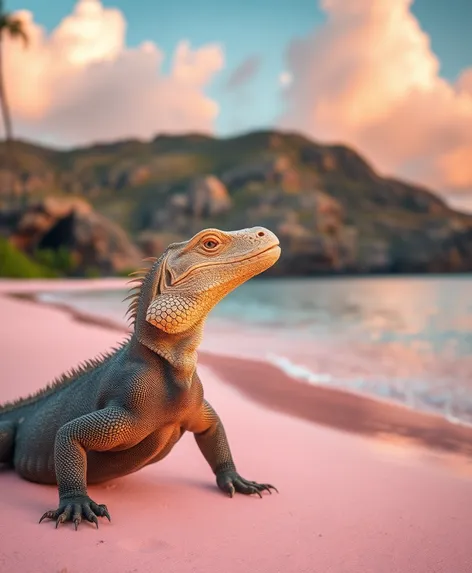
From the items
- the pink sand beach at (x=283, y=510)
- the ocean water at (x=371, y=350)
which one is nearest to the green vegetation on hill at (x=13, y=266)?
the ocean water at (x=371, y=350)

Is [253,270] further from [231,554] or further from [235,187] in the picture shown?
[235,187]

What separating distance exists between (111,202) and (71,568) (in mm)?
165061

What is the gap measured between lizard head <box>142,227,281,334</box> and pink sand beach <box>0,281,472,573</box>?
3.51 feet

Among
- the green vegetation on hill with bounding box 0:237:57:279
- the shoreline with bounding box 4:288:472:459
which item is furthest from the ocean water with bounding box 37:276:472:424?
the green vegetation on hill with bounding box 0:237:57:279

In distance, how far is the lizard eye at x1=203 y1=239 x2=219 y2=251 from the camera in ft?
11.2

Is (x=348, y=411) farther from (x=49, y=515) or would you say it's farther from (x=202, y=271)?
(x=49, y=515)

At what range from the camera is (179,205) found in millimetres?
131875

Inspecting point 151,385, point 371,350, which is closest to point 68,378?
point 151,385

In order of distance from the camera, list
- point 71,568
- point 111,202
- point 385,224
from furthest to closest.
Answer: point 111,202, point 385,224, point 71,568

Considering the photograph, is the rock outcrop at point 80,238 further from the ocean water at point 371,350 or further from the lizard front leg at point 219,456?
the lizard front leg at point 219,456

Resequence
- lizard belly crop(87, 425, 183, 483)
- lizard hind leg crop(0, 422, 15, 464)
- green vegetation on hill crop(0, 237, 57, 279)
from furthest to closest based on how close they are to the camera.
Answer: green vegetation on hill crop(0, 237, 57, 279), lizard hind leg crop(0, 422, 15, 464), lizard belly crop(87, 425, 183, 483)

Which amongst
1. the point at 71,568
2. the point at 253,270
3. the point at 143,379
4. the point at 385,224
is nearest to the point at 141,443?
the point at 143,379

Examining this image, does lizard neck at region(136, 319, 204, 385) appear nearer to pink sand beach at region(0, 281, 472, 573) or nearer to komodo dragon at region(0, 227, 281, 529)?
komodo dragon at region(0, 227, 281, 529)

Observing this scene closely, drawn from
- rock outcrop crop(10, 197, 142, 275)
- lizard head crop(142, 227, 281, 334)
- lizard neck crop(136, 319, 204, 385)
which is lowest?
lizard neck crop(136, 319, 204, 385)
